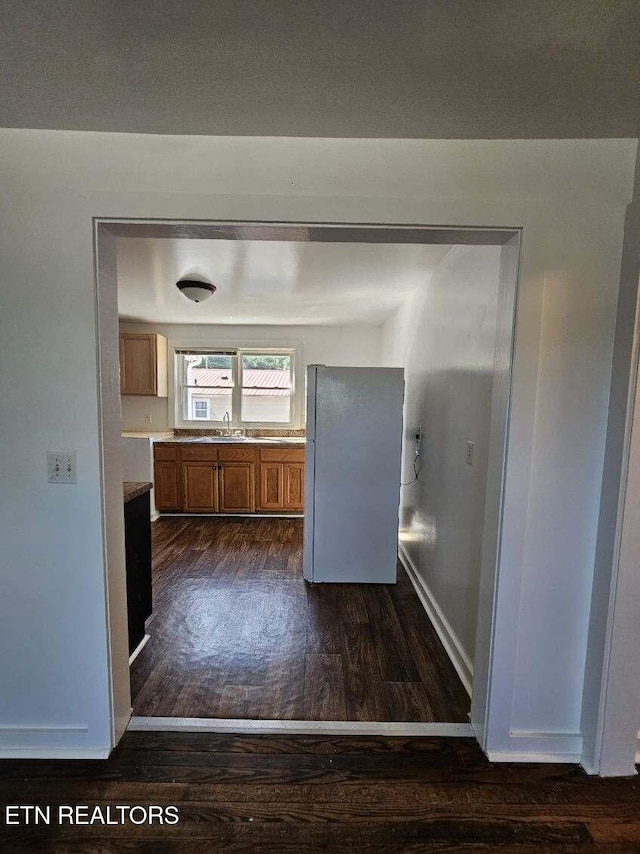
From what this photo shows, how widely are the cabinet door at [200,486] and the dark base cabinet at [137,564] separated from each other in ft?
A: 6.49

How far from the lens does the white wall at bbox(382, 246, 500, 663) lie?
1.73m

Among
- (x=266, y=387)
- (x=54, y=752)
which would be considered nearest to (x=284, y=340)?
(x=266, y=387)

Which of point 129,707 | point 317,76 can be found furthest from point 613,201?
point 129,707

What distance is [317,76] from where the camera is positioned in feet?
3.29

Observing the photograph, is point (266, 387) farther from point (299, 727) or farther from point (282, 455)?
point (299, 727)

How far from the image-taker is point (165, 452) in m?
4.04

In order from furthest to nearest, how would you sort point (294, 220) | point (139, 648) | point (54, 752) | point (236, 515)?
1. point (236, 515)
2. point (139, 648)
3. point (54, 752)
4. point (294, 220)

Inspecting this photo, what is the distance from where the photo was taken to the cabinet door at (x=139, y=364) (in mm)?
4164

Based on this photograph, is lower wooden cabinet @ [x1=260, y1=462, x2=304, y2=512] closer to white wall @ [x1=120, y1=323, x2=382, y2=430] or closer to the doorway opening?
the doorway opening

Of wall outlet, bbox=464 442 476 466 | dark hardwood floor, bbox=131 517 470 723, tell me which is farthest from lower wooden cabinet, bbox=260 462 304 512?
wall outlet, bbox=464 442 476 466

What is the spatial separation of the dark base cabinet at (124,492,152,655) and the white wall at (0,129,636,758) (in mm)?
501

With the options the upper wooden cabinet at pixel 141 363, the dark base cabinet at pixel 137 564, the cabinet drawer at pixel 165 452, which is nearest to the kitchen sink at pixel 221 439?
the cabinet drawer at pixel 165 452

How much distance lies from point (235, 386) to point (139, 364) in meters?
1.12

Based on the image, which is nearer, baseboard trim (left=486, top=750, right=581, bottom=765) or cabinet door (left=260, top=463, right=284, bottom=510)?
baseboard trim (left=486, top=750, right=581, bottom=765)
